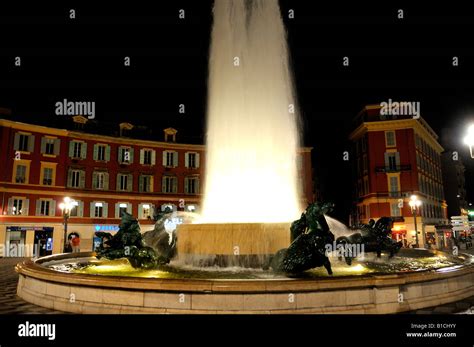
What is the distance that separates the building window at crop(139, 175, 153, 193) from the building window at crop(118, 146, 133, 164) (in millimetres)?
2494

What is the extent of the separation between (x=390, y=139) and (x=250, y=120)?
3548 cm

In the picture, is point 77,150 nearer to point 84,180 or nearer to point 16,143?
point 84,180

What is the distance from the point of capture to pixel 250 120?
14.3m

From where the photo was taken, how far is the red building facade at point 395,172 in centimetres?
4294

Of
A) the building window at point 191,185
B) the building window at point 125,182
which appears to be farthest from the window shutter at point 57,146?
the building window at point 191,185

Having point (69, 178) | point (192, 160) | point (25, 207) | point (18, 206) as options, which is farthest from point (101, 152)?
point (192, 160)

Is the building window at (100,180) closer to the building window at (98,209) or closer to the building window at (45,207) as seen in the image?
the building window at (98,209)

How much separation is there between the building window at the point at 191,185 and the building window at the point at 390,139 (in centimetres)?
2395

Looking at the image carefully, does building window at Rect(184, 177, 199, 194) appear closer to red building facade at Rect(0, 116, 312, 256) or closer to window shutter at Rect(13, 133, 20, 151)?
red building facade at Rect(0, 116, 312, 256)

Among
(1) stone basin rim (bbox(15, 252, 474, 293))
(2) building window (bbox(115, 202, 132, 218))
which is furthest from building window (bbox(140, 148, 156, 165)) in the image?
(1) stone basin rim (bbox(15, 252, 474, 293))
